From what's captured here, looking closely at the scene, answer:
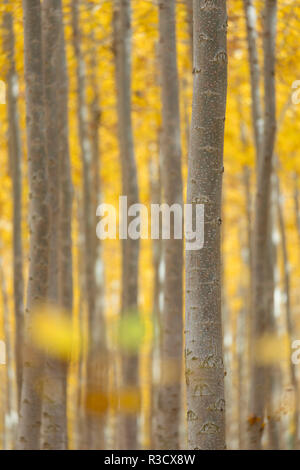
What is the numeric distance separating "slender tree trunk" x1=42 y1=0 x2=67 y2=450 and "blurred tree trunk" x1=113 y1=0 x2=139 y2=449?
70.5 inches

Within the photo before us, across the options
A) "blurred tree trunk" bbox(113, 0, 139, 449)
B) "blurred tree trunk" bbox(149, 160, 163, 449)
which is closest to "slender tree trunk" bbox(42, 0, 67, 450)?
"blurred tree trunk" bbox(113, 0, 139, 449)

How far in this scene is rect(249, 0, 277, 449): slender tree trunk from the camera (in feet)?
20.6

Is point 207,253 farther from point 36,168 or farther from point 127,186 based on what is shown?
point 127,186

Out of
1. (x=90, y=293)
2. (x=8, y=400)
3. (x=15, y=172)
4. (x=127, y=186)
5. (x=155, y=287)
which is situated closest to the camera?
(x=127, y=186)

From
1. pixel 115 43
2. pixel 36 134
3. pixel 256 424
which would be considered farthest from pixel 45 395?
pixel 115 43

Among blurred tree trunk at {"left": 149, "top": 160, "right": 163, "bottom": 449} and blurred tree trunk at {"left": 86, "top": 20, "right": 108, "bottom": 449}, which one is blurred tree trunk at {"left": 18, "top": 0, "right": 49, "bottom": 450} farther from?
blurred tree trunk at {"left": 149, "top": 160, "right": 163, "bottom": 449}

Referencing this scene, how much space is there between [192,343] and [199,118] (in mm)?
1106

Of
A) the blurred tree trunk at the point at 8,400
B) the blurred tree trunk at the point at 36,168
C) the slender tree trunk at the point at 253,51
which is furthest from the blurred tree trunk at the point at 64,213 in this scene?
the blurred tree trunk at the point at 8,400

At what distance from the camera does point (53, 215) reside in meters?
5.90

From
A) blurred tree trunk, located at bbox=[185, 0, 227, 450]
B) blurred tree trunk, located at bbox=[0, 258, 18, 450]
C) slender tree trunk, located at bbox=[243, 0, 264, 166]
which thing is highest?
slender tree trunk, located at bbox=[243, 0, 264, 166]

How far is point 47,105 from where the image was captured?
5.84m

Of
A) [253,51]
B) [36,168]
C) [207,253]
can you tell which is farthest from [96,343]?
[207,253]

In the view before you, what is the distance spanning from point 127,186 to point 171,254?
187cm

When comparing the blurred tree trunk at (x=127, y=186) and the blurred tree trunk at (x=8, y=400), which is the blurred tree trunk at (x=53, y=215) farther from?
the blurred tree trunk at (x=8, y=400)
